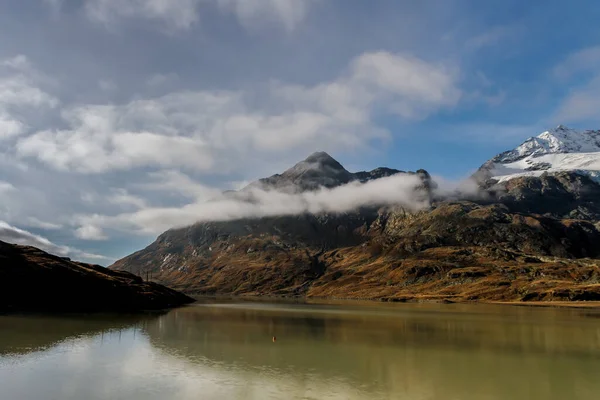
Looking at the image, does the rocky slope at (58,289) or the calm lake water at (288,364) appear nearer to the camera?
the calm lake water at (288,364)

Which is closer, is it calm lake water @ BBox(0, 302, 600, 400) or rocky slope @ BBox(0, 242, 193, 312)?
calm lake water @ BBox(0, 302, 600, 400)

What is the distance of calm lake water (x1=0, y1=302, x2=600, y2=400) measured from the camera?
33438mm

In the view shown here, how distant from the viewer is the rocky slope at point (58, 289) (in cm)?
11281

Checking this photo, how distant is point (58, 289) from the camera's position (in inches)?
4828

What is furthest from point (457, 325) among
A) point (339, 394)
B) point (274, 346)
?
point (339, 394)

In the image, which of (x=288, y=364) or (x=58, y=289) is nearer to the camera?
(x=288, y=364)

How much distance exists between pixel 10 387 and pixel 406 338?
53.2 metres

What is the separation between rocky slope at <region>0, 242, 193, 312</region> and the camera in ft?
370

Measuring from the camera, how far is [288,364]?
145ft

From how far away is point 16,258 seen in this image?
136 m

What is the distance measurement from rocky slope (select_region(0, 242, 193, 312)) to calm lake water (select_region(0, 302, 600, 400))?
43.2 meters

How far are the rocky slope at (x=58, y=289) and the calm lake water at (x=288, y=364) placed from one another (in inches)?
1702

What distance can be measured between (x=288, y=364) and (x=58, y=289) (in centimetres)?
10514

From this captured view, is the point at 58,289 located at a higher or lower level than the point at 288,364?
higher
